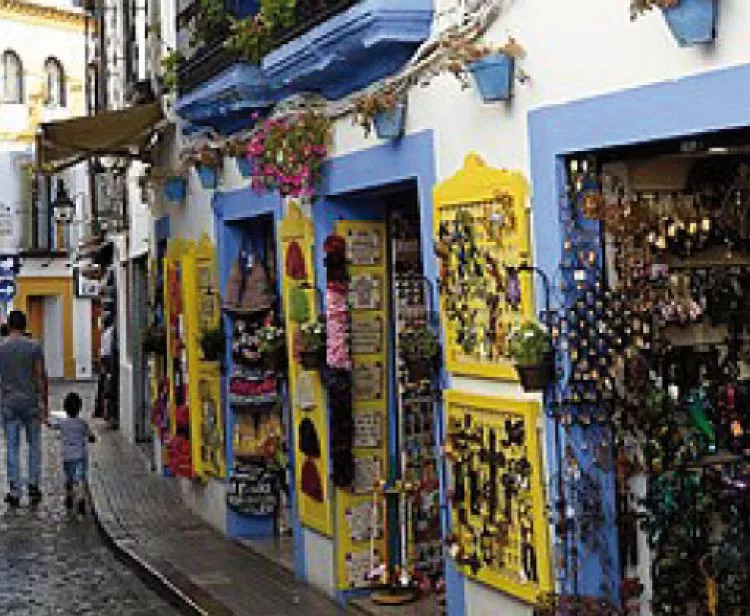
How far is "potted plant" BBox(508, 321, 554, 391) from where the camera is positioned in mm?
6176

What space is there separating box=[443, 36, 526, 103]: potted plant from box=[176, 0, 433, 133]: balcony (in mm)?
766

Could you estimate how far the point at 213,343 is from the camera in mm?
11711

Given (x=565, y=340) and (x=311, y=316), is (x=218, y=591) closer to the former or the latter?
(x=311, y=316)

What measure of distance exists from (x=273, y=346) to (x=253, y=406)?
4.80 feet

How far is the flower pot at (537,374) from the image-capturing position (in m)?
6.17

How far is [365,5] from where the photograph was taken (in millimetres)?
7406

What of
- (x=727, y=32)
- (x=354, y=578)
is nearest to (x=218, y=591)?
(x=354, y=578)

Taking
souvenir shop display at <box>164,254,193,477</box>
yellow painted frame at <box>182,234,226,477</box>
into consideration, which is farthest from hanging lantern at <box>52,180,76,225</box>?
yellow painted frame at <box>182,234,226,477</box>

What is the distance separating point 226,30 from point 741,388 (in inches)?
239

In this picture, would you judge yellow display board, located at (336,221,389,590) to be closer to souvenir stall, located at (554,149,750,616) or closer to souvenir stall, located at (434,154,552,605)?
souvenir stall, located at (434,154,552,605)

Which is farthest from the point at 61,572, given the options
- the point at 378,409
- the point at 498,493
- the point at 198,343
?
the point at 498,493

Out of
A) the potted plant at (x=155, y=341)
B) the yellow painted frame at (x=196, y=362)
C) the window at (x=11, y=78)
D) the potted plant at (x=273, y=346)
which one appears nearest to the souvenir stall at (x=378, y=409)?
the potted plant at (x=273, y=346)

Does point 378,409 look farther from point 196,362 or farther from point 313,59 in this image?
point 196,362

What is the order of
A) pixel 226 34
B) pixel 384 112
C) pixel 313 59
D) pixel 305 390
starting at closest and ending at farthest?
pixel 384 112
pixel 313 59
pixel 305 390
pixel 226 34
